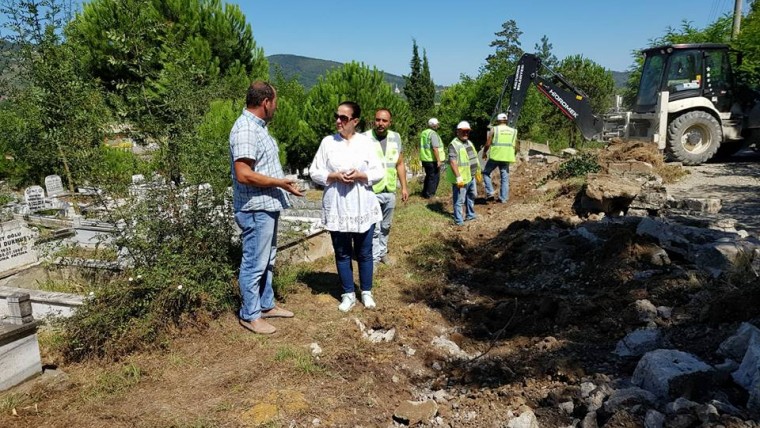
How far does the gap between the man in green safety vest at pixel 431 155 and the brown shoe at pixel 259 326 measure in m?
6.43

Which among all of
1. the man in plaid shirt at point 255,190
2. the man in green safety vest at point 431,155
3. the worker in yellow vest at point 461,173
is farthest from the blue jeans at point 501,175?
the man in plaid shirt at point 255,190

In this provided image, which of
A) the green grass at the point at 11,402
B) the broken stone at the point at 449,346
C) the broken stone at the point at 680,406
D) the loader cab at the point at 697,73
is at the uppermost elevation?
the loader cab at the point at 697,73

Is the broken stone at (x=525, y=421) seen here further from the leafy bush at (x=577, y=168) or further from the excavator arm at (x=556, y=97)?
the excavator arm at (x=556, y=97)

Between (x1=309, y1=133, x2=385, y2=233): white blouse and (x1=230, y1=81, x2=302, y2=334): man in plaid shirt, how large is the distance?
40 centimetres

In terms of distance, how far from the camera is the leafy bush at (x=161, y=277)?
3570mm

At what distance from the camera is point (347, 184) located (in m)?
4.25

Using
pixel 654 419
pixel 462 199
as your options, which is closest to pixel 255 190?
pixel 654 419

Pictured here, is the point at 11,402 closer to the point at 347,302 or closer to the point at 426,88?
the point at 347,302

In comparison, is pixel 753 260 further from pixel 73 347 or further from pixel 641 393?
pixel 73 347

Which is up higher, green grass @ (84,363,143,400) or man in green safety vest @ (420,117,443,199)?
man in green safety vest @ (420,117,443,199)

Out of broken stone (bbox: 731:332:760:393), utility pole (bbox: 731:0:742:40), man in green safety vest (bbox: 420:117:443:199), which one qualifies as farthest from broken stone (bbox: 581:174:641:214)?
utility pole (bbox: 731:0:742:40)

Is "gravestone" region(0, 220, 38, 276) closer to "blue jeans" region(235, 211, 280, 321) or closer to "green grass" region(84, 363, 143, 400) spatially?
"green grass" region(84, 363, 143, 400)

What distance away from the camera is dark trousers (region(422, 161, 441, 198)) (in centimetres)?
1041

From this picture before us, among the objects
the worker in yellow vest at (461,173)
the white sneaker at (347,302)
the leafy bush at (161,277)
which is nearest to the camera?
the leafy bush at (161,277)
